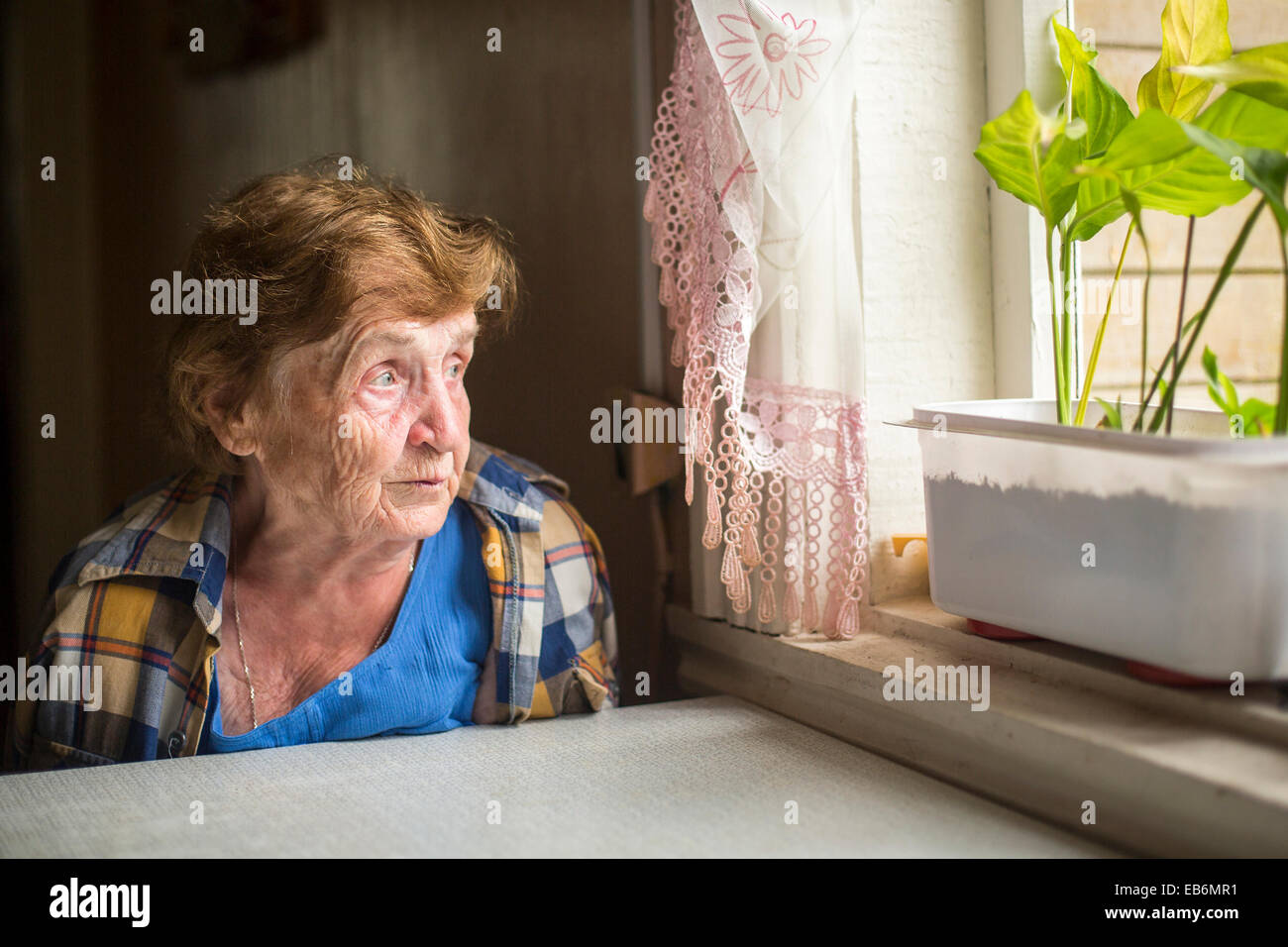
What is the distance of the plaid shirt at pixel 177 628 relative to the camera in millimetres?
1282

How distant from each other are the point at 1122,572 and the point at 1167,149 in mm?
352

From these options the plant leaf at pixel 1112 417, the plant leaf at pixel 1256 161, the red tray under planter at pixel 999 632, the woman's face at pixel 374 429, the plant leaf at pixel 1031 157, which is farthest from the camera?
the woman's face at pixel 374 429

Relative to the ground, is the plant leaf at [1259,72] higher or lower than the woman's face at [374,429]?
higher

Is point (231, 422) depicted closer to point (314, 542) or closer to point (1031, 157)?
point (314, 542)

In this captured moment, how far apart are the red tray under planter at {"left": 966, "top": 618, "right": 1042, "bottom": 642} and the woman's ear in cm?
86

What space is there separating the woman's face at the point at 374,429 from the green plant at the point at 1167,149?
0.65 meters

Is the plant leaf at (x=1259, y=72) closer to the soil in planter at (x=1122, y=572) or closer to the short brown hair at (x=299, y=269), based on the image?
the soil in planter at (x=1122, y=572)

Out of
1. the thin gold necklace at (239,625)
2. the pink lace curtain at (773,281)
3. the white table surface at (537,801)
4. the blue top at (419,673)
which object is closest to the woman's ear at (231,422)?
Result: the thin gold necklace at (239,625)

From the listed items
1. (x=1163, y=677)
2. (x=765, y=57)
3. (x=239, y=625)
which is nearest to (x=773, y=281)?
(x=765, y=57)

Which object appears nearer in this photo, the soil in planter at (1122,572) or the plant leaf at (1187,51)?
the soil in planter at (1122,572)

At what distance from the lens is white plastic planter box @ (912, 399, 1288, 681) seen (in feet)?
2.84

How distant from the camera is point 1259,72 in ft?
2.77

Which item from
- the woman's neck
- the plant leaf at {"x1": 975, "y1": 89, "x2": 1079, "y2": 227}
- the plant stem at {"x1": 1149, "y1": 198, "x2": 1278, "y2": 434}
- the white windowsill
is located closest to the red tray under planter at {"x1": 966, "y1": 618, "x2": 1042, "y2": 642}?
the white windowsill

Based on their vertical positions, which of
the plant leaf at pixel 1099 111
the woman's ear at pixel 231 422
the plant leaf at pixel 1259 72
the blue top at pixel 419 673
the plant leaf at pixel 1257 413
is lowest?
the blue top at pixel 419 673
